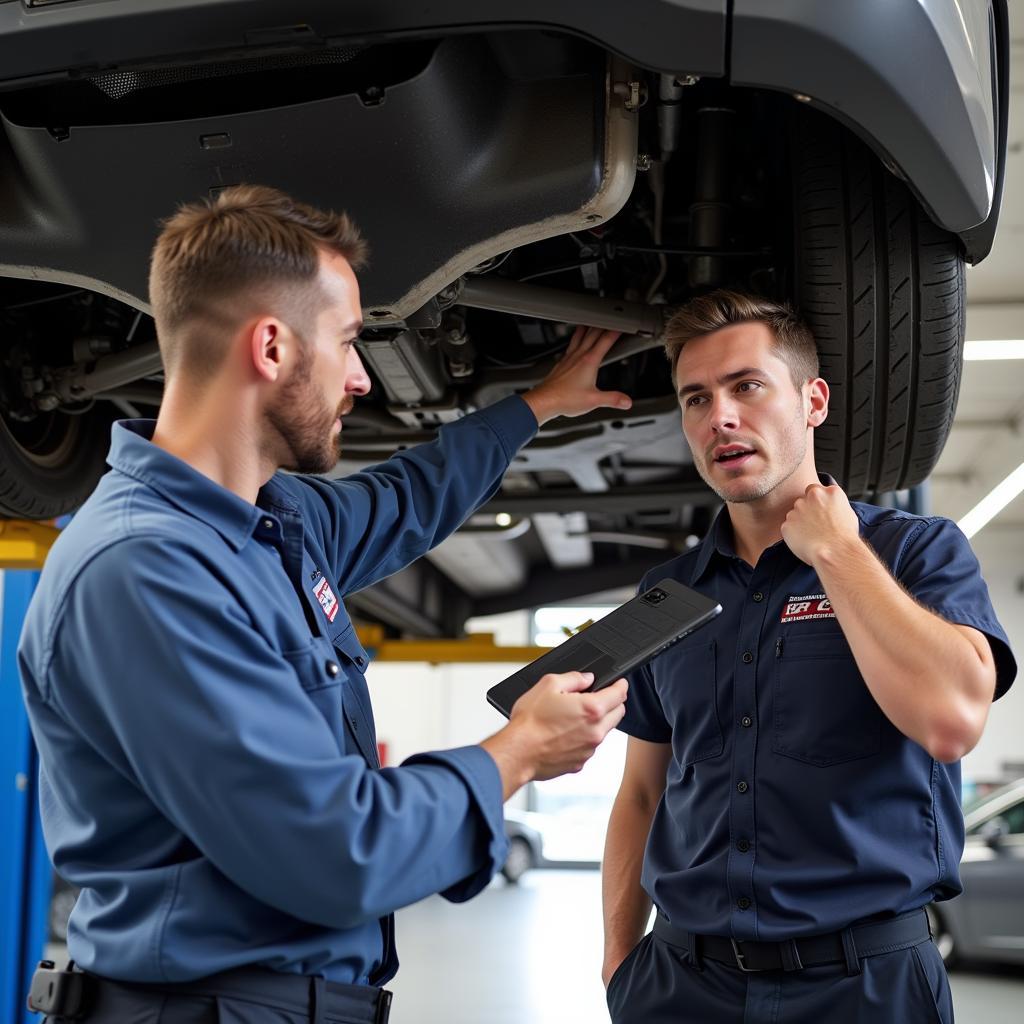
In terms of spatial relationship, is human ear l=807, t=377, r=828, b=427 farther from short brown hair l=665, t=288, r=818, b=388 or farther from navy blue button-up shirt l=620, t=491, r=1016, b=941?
navy blue button-up shirt l=620, t=491, r=1016, b=941

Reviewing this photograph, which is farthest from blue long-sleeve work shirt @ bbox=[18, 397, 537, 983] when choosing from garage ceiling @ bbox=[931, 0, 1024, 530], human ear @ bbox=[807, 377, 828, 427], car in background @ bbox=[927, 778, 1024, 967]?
car in background @ bbox=[927, 778, 1024, 967]

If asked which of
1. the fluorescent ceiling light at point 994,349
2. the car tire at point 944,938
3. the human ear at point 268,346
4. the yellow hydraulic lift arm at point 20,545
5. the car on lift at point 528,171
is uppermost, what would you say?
the fluorescent ceiling light at point 994,349

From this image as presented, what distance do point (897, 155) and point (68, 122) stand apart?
1111 mm

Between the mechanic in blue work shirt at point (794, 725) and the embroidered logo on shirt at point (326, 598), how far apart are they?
1.79 feet

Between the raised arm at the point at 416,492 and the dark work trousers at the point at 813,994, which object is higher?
the raised arm at the point at 416,492

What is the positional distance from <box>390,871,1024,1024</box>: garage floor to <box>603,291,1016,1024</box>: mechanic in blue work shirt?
11.8 ft

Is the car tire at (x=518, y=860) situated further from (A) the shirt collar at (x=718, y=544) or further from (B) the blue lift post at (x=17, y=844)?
(A) the shirt collar at (x=718, y=544)

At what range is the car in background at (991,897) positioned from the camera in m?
6.25

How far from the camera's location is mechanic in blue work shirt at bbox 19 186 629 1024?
0.99 meters

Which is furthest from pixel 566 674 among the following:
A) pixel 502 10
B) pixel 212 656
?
pixel 502 10

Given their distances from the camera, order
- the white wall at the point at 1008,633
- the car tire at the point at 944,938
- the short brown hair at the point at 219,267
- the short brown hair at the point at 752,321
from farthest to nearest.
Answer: the white wall at the point at 1008,633, the car tire at the point at 944,938, the short brown hair at the point at 752,321, the short brown hair at the point at 219,267

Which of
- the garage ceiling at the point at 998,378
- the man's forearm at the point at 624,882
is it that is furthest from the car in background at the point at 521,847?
the man's forearm at the point at 624,882

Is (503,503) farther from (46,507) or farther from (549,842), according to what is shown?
(549,842)

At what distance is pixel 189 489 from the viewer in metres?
1.15
